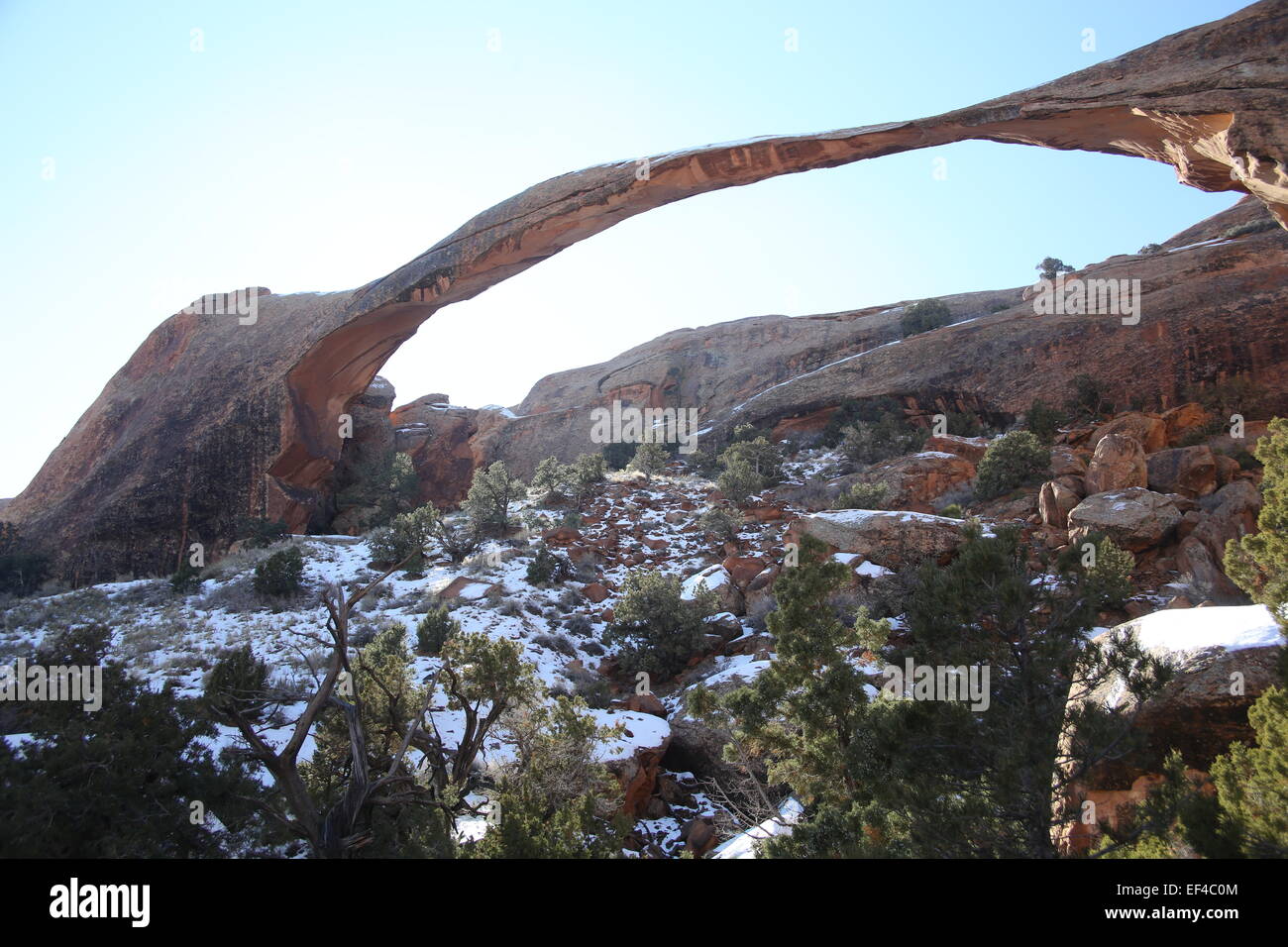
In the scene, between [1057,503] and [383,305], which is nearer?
[1057,503]

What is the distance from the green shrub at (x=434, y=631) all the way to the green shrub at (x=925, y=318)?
21.4m

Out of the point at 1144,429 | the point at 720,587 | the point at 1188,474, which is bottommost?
the point at 720,587

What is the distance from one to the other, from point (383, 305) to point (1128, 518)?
1409 cm

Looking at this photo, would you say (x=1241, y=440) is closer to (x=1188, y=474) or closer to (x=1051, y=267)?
(x=1188, y=474)

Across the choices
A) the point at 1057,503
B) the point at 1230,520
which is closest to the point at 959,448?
the point at 1057,503

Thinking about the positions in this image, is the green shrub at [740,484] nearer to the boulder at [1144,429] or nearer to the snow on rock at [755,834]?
the boulder at [1144,429]

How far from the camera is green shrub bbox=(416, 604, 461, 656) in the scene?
977cm

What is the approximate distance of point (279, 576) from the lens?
12047mm

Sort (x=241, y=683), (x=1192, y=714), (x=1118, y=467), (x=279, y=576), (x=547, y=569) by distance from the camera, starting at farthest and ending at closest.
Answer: (x=547, y=569) < (x=279, y=576) < (x=1118, y=467) < (x=241, y=683) < (x=1192, y=714)

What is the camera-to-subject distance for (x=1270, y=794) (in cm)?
342

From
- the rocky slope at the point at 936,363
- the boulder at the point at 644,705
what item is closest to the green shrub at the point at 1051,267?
the rocky slope at the point at 936,363

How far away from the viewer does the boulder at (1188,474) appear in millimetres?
11152

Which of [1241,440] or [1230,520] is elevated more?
[1241,440]
